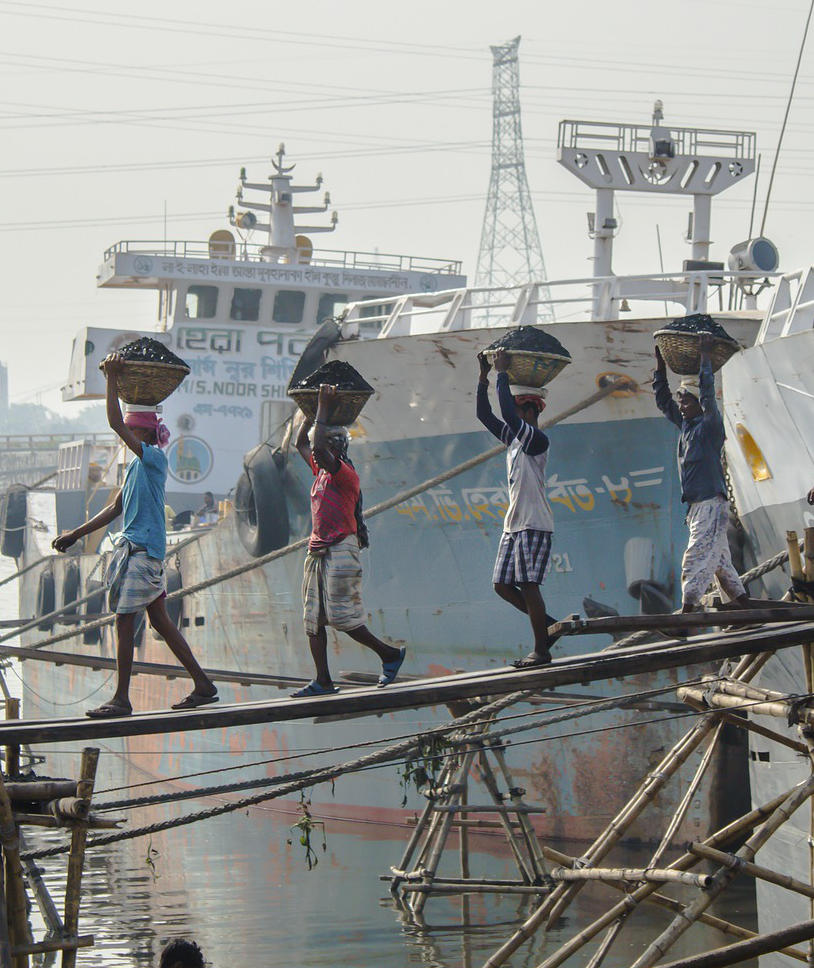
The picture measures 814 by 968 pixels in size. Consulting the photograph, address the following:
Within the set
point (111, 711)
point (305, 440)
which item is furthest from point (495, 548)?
point (111, 711)

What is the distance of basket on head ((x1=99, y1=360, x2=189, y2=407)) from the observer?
7453mm

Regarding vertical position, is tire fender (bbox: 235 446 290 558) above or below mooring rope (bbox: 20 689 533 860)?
above

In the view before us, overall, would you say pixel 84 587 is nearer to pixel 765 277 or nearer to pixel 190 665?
pixel 765 277

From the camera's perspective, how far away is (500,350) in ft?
25.1

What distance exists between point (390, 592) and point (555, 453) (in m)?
2.62

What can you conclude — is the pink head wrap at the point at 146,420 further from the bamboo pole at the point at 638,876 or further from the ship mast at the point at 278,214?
the ship mast at the point at 278,214

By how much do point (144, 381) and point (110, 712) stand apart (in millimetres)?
1707

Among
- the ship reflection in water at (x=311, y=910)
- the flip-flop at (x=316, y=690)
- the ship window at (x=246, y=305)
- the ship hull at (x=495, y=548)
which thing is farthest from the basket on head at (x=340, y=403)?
the ship window at (x=246, y=305)

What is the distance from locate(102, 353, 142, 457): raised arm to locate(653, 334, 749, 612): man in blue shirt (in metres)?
3.11

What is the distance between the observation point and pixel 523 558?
24.3 ft

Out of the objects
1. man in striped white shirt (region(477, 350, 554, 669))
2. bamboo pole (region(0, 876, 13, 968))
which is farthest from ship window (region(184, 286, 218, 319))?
bamboo pole (region(0, 876, 13, 968))

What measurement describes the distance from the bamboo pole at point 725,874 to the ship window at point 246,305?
786 inches

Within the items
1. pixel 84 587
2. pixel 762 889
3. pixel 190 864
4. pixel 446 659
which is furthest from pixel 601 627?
pixel 84 587

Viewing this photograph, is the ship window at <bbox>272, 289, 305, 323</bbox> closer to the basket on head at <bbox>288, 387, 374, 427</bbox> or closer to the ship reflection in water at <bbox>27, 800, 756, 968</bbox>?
the ship reflection in water at <bbox>27, 800, 756, 968</bbox>
